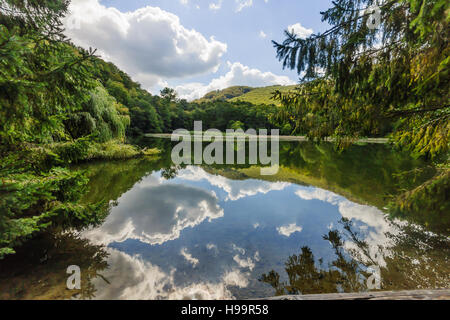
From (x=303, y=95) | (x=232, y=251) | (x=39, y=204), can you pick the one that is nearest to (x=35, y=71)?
(x=39, y=204)

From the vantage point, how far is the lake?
2.85 meters

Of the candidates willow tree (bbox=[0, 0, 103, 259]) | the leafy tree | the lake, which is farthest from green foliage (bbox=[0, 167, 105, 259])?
the leafy tree

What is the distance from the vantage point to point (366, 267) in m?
3.36

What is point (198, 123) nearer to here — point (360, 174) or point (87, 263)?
point (360, 174)

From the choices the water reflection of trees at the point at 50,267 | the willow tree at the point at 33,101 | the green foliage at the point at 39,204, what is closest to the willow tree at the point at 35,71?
the willow tree at the point at 33,101

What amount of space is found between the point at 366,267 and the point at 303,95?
143 inches

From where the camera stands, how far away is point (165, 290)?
2.81 meters

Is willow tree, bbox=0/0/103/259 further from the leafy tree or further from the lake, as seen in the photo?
the leafy tree

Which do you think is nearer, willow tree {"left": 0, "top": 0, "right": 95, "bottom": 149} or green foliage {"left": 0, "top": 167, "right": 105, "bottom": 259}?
willow tree {"left": 0, "top": 0, "right": 95, "bottom": 149}

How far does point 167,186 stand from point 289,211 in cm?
535

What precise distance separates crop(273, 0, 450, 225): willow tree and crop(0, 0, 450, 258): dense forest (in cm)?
2

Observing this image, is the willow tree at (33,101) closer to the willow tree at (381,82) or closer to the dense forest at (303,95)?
the dense forest at (303,95)
